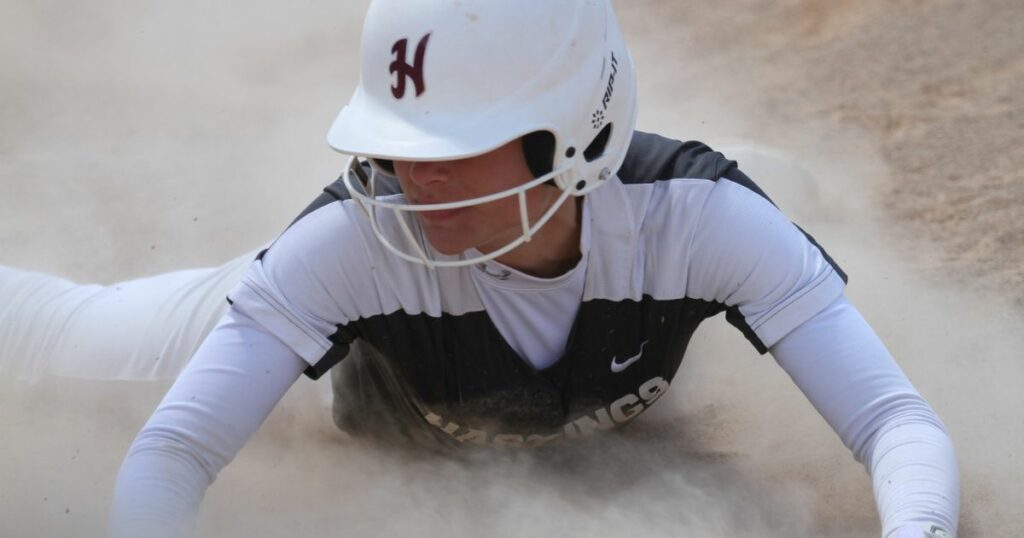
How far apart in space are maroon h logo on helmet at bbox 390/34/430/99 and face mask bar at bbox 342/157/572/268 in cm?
15

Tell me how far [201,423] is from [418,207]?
1.43ft

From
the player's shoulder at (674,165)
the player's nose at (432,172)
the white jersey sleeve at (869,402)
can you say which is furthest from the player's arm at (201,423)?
the white jersey sleeve at (869,402)

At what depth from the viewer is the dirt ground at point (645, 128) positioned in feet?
6.73

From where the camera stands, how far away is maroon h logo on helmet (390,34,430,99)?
1.54m

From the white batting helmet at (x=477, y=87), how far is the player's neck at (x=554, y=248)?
103mm

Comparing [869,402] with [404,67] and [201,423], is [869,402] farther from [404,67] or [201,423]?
[201,423]

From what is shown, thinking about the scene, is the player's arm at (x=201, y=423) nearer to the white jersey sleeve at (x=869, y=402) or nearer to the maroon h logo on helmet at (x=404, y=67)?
the maroon h logo on helmet at (x=404, y=67)

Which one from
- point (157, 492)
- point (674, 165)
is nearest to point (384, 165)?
point (674, 165)

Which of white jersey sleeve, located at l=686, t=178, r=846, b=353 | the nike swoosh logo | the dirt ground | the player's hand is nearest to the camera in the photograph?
the player's hand

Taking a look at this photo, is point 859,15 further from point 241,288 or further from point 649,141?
point 241,288

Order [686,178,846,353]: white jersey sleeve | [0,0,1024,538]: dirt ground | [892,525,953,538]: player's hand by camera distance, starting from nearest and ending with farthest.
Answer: [892,525,953,538]: player's hand < [686,178,846,353]: white jersey sleeve < [0,0,1024,538]: dirt ground

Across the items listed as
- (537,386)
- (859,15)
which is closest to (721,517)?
(537,386)

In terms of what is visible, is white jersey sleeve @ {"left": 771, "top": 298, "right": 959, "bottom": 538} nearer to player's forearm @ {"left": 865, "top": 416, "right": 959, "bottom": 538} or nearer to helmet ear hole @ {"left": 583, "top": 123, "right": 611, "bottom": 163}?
player's forearm @ {"left": 865, "top": 416, "right": 959, "bottom": 538}

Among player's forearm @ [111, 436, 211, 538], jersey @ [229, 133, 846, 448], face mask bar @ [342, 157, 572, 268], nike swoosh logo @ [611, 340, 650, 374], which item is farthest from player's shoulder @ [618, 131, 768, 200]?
player's forearm @ [111, 436, 211, 538]
